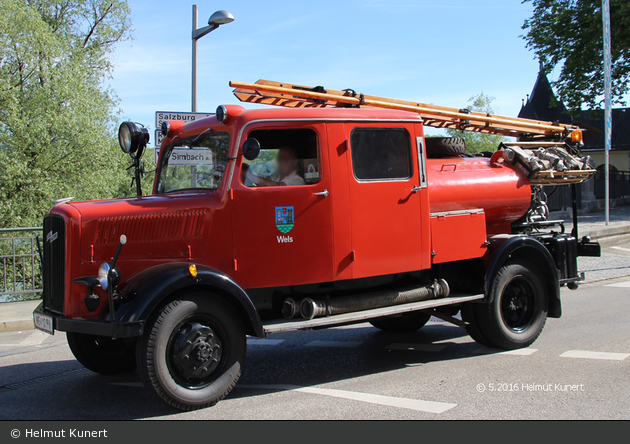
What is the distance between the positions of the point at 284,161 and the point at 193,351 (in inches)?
71.5

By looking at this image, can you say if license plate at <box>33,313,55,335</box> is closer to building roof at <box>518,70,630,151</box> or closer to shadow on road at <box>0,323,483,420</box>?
shadow on road at <box>0,323,483,420</box>

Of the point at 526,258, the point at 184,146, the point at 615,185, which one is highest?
the point at 615,185

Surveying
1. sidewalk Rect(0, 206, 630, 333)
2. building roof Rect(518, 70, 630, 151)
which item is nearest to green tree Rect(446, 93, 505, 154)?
building roof Rect(518, 70, 630, 151)

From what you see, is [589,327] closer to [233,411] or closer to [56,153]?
[233,411]

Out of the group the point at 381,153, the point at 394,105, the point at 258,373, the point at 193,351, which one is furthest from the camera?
the point at 394,105

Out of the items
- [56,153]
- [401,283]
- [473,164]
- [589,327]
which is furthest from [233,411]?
[56,153]

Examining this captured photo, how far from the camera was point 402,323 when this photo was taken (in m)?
7.56

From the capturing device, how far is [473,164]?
6.79 meters

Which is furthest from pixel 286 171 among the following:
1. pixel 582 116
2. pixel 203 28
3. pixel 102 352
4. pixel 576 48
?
pixel 582 116

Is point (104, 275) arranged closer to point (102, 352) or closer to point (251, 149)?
point (251, 149)

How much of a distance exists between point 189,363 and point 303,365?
179cm

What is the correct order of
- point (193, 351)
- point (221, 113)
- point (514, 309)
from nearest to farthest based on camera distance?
point (193, 351), point (221, 113), point (514, 309)

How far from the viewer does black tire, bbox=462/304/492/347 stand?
252 inches

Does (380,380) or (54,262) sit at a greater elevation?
(54,262)
